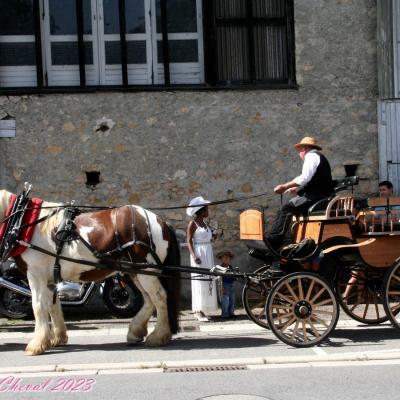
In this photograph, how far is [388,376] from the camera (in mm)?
6316

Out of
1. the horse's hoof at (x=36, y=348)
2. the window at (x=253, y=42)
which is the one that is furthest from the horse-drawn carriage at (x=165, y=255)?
the window at (x=253, y=42)

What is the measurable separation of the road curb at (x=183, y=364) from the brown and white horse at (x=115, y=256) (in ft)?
3.01

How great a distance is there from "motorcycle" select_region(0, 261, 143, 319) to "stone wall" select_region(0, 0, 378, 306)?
1782 mm

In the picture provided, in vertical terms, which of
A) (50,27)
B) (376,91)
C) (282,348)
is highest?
(50,27)

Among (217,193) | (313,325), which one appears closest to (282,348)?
(313,325)

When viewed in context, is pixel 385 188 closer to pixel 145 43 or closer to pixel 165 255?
pixel 165 255

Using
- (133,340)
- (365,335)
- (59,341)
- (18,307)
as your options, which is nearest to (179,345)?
(133,340)

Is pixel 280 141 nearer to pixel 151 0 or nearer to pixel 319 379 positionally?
pixel 151 0

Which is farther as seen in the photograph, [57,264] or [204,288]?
[204,288]

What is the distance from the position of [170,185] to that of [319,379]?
229 inches

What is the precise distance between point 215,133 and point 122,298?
10.6 ft

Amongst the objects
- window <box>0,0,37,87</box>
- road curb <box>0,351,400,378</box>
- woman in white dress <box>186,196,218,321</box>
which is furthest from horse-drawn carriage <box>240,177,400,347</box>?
window <box>0,0,37,87</box>

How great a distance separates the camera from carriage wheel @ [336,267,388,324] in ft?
27.2

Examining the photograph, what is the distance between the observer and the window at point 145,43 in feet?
38.3
